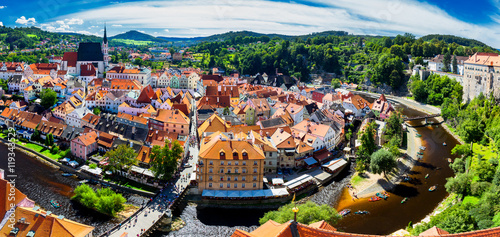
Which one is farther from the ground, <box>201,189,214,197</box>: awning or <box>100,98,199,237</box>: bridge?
<box>201,189,214,197</box>: awning

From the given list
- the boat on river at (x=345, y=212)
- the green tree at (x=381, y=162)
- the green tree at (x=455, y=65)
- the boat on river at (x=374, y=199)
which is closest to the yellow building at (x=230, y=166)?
the boat on river at (x=345, y=212)

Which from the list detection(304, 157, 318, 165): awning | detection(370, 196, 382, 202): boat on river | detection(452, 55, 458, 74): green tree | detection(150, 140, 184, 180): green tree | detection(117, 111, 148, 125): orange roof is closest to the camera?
detection(370, 196, 382, 202): boat on river

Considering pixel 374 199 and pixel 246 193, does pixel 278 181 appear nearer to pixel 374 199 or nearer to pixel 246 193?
pixel 246 193

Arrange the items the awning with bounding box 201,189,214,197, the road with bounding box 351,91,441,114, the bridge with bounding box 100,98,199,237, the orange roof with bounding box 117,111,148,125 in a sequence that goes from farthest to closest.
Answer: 1. the road with bounding box 351,91,441,114
2. the orange roof with bounding box 117,111,148,125
3. the awning with bounding box 201,189,214,197
4. the bridge with bounding box 100,98,199,237

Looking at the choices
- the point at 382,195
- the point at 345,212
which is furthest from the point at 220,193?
the point at 382,195

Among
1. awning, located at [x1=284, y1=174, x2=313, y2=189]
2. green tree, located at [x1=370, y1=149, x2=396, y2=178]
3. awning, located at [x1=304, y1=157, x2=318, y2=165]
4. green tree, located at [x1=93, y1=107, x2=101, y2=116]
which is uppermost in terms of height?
green tree, located at [x1=93, y1=107, x2=101, y2=116]

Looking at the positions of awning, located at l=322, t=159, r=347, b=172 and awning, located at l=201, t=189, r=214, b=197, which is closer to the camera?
awning, located at l=201, t=189, r=214, b=197

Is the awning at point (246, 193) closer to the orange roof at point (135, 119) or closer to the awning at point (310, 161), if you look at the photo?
the awning at point (310, 161)

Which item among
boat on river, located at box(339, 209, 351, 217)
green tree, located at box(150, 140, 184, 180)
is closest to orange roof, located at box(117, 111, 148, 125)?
green tree, located at box(150, 140, 184, 180)

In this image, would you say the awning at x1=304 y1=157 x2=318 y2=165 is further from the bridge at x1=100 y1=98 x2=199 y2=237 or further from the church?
the church

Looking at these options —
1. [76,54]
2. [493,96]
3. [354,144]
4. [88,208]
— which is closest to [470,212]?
[354,144]
